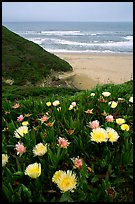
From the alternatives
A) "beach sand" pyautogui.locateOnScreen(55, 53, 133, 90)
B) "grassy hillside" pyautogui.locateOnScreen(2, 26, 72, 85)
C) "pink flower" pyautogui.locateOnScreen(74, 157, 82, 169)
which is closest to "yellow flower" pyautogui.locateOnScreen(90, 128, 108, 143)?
"pink flower" pyautogui.locateOnScreen(74, 157, 82, 169)

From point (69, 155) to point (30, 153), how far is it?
0.24 m

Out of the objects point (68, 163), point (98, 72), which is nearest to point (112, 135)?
point (68, 163)

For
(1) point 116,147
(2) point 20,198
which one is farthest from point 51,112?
(2) point 20,198

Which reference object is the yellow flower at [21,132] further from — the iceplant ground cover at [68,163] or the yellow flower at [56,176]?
the yellow flower at [56,176]

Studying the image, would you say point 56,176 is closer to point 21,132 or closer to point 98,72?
point 21,132

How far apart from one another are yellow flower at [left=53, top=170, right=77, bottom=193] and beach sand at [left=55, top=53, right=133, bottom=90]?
14553 millimetres

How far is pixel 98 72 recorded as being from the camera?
1998cm

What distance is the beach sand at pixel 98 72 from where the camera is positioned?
17.5 meters

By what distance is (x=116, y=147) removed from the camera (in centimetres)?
194

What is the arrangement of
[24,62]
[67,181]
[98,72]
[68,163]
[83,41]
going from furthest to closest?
[83,41] < [98,72] < [24,62] < [68,163] < [67,181]

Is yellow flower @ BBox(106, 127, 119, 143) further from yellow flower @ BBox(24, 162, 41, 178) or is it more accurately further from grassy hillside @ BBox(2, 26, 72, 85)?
grassy hillside @ BBox(2, 26, 72, 85)

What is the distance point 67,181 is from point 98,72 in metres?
18.7

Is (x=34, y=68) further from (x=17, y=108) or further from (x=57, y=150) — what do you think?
(x=57, y=150)

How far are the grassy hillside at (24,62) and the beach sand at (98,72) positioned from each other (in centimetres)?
118
